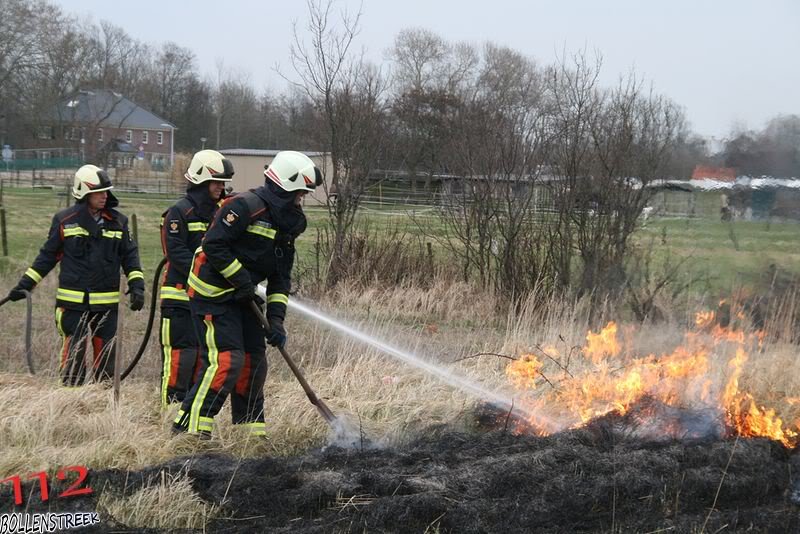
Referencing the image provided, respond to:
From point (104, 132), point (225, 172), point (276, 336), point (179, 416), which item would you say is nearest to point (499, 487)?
point (276, 336)

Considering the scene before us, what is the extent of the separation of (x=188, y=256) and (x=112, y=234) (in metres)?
0.77

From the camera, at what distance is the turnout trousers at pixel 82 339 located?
6031 millimetres

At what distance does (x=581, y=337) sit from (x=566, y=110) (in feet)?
12.6

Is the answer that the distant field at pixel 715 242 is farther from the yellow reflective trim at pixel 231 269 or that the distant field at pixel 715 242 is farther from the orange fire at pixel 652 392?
the yellow reflective trim at pixel 231 269

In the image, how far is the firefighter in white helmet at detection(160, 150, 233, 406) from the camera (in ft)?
19.2

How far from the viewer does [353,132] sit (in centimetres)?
1195

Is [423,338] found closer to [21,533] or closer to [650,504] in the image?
[650,504]

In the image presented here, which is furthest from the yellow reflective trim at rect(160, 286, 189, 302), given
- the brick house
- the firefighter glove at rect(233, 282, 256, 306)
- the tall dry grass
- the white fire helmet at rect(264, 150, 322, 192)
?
the brick house

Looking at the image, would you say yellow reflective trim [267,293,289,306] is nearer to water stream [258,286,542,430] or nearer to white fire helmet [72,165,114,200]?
water stream [258,286,542,430]

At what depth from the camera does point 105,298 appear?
6121 mm

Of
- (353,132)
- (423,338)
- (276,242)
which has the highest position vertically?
(353,132)

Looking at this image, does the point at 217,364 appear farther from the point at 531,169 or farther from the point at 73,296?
the point at 531,169

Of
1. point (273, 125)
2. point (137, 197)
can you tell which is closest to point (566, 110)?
point (137, 197)

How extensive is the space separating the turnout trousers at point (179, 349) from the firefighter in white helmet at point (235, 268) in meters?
0.78
